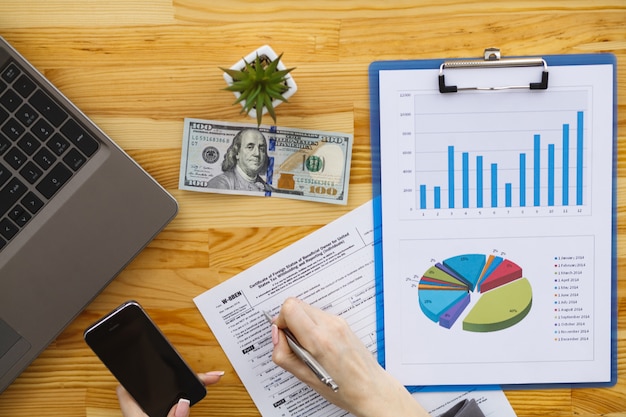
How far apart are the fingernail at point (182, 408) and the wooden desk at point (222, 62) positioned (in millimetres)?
95

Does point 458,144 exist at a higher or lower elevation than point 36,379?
higher

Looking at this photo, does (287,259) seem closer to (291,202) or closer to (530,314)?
(291,202)

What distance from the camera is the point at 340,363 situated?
0.72 metres

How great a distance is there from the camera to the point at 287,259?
76cm

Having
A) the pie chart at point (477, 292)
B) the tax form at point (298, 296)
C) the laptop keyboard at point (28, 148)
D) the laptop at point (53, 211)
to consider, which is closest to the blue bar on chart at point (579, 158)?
the pie chart at point (477, 292)

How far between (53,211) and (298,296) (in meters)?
0.32

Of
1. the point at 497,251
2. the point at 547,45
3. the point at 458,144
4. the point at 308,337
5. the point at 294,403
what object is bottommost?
the point at 294,403

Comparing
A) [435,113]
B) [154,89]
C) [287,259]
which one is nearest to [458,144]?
[435,113]

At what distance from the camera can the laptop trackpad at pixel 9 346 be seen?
704mm

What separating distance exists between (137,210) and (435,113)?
0.40m

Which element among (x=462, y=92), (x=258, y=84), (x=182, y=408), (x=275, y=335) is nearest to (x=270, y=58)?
(x=258, y=84)

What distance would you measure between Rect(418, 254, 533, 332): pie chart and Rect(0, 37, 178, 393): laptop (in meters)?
0.36

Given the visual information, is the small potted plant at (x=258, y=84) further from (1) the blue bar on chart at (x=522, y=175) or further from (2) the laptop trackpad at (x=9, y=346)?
(2) the laptop trackpad at (x=9, y=346)

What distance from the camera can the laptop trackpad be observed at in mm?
704
